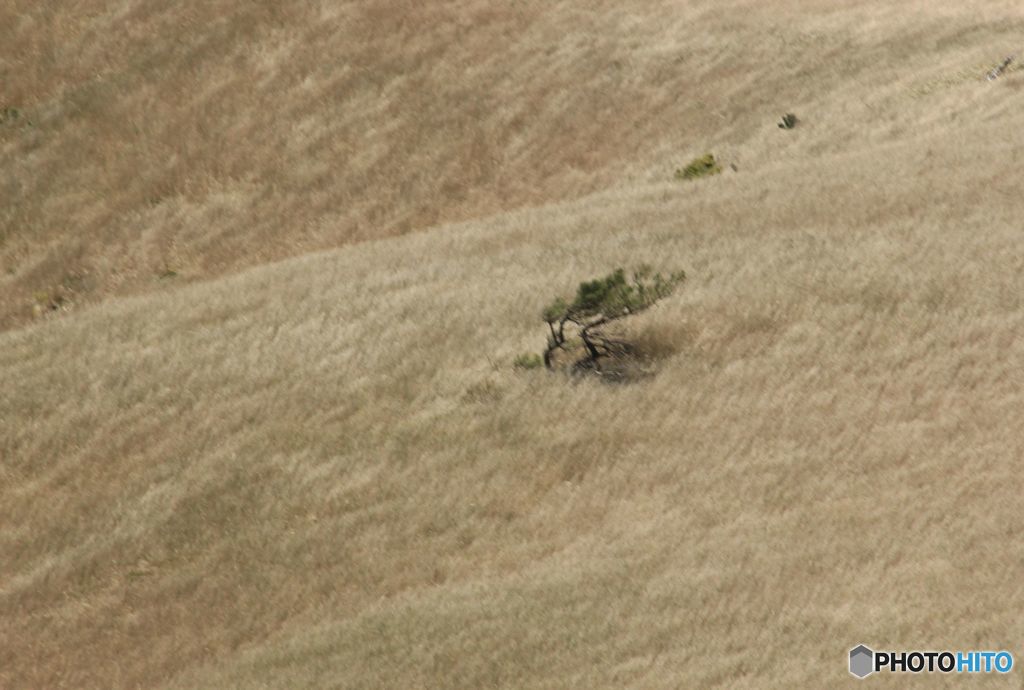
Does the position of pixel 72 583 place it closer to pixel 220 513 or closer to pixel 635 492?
pixel 220 513

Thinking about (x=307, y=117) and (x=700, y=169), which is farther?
(x=307, y=117)

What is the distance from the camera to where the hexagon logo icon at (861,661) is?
49.3 ft

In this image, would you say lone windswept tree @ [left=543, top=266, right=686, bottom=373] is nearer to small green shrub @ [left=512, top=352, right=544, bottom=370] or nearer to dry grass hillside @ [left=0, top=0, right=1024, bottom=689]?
small green shrub @ [left=512, top=352, right=544, bottom=370]

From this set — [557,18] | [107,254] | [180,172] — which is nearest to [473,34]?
[557,18]

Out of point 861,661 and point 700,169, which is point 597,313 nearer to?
point 861,661

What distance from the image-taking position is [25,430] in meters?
23.3

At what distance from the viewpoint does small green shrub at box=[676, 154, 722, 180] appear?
3412cm

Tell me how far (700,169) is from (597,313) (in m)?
12.7

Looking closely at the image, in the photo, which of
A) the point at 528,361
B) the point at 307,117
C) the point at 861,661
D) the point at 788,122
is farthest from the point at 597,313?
the point at 307,117

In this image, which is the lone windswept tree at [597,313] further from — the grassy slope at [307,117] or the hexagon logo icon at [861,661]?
the grassy slope at [307,117]

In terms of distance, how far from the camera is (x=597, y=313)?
74.9 feet

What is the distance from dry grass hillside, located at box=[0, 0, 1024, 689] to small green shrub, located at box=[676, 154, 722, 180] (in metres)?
1.03

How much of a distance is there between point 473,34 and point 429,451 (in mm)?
24182

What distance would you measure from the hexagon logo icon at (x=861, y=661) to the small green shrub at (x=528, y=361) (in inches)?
331
